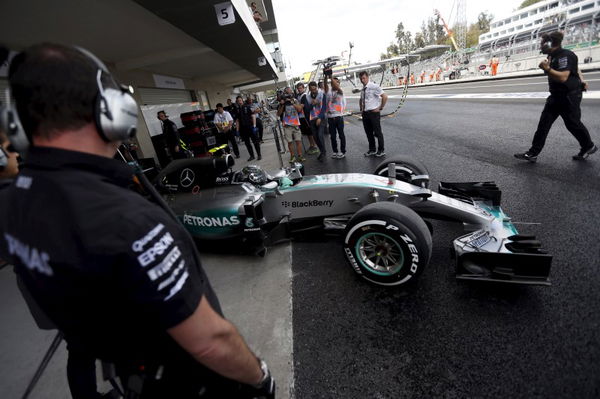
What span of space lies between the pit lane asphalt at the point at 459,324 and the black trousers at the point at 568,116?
1.05 meters

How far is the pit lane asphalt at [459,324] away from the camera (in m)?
1.56

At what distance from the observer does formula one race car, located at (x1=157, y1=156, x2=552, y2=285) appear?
6.85 feet

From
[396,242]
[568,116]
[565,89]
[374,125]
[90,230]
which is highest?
[90,230]

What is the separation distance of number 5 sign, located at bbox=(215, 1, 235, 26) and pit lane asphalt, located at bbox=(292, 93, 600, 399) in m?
4.04

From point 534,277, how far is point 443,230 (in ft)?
3.67

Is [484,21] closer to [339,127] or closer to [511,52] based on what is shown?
[511,52]

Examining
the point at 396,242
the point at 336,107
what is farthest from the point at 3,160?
the point at 336,107

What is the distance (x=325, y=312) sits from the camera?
2.21 m

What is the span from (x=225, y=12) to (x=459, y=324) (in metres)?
5.37

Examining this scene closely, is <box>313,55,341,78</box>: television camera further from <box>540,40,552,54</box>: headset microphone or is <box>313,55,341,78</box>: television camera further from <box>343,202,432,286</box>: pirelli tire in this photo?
<box>343,202,432,286</box>: pirelli tire

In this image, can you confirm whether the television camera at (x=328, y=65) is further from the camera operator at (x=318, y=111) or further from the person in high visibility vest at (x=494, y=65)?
the person in high visibility vest at (x=494, y=65)

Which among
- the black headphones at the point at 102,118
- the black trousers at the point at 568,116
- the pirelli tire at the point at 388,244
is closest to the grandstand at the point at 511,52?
the black trousers at the point at 568,116

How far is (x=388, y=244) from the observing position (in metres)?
2.31

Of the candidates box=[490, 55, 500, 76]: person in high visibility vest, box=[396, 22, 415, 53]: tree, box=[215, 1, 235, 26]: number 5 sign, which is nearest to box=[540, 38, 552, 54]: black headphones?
box=[215, 1, 235, 26]: number 5 sign
